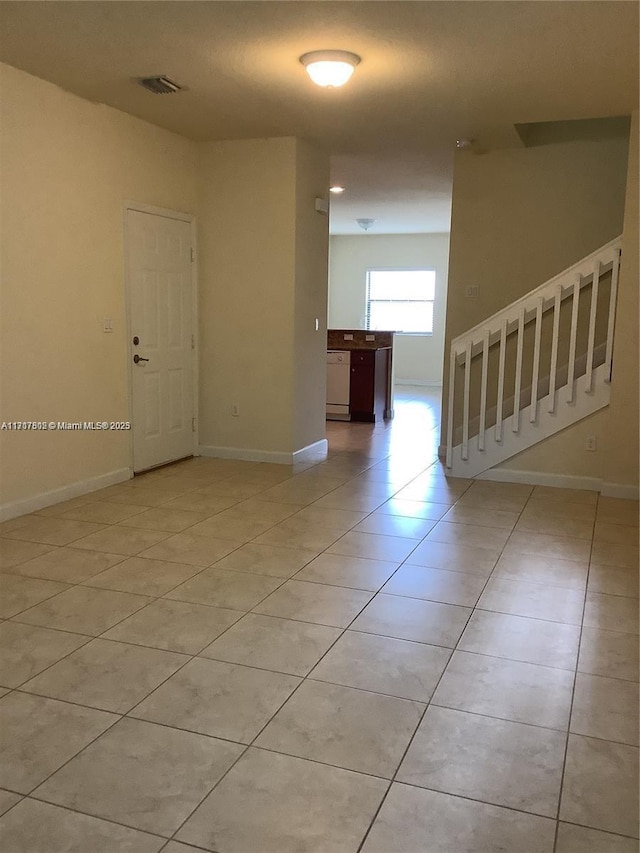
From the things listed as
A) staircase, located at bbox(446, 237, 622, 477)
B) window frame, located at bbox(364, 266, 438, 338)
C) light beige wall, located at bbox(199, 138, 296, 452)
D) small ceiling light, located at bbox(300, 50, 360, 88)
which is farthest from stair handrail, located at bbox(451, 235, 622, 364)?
window frame, located at bbox(364, 266, 438, 338)

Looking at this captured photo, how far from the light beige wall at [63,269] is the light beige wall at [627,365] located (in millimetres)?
3378

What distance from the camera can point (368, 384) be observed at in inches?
317

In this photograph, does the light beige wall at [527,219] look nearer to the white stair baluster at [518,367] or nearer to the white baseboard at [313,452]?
the white stair baluster at [518,367]

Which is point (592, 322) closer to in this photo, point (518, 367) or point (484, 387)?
point (518, 367)

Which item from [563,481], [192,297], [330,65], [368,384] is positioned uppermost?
[330,65]

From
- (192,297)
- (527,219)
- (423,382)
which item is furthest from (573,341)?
(423,382)

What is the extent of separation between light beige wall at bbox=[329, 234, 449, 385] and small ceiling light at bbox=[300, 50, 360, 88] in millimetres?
8329

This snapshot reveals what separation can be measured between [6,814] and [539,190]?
5.44 meters

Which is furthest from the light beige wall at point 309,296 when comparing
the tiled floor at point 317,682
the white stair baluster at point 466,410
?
the tiled floor at point 317,682

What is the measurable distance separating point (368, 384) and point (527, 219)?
2889mm

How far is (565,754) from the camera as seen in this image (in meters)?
2.02

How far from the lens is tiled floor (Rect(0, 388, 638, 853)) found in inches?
68.8

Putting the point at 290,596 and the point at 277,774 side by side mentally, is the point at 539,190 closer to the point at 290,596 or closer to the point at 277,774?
the point at 290,596

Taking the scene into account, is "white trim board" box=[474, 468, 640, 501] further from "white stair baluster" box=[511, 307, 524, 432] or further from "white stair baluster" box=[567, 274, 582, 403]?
"white stair baluster" box=[567, 274, 582, 403]
